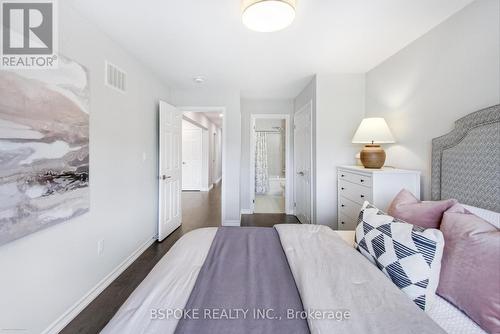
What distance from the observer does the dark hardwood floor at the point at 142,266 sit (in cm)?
162

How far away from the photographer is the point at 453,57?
1720 mm

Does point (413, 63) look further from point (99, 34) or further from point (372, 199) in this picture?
Answer: point (99, 34)

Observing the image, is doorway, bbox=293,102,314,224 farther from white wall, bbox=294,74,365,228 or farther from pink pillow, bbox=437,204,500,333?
pink pillow, bbox=437,204,500,333

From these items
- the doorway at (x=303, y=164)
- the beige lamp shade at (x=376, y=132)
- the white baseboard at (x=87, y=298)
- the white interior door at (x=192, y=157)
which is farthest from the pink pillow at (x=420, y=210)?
the white interior door at (x=192, y=157)

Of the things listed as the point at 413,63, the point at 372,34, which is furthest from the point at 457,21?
the point at 372,34

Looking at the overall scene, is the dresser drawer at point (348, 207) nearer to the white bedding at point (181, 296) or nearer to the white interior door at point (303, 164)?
the white interior door at point (303, 164)

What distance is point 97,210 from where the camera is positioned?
76.2 inches

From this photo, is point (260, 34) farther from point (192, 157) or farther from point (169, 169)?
point (192, 157)

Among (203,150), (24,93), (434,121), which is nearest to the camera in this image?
(24,93)

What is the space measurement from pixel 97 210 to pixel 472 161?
2965 mm

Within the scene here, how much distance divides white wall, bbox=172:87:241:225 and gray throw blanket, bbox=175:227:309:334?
2.29 meters

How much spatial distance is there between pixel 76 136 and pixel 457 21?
3099 millimetres
